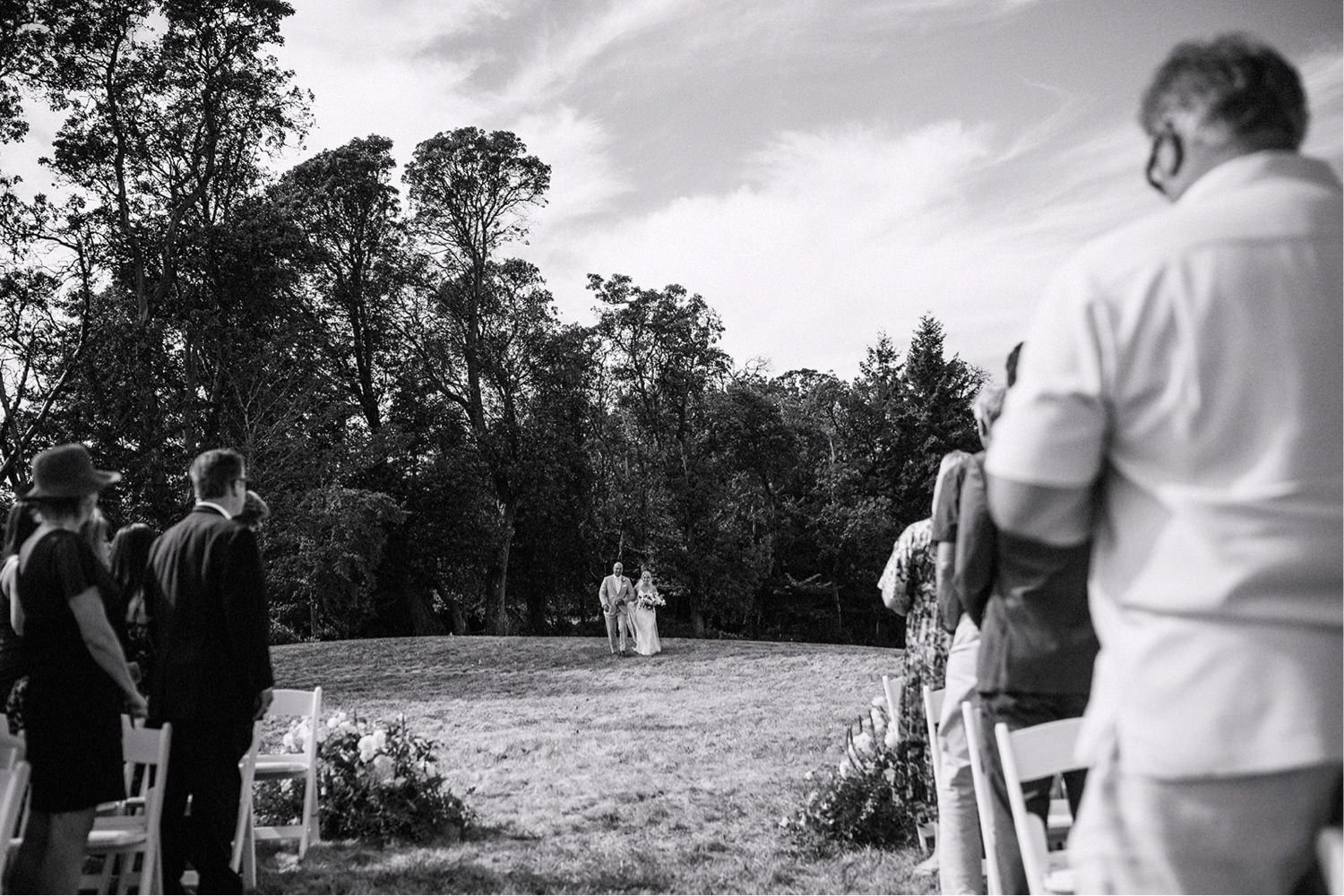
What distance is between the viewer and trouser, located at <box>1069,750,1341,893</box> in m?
1.43

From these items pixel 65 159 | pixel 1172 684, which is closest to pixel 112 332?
pixel 65 159

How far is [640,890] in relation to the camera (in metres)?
5.84

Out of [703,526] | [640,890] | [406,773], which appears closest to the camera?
[640,890]

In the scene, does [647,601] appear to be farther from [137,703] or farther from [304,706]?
[137,703]

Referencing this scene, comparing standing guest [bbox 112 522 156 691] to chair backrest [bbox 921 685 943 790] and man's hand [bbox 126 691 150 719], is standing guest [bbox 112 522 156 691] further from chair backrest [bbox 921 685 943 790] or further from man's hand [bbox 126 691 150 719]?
chair backrest [bbox 921 685 943 790]

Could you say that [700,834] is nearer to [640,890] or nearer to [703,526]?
[640,890]

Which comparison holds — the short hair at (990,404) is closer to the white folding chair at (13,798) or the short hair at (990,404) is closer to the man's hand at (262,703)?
the man's hand at (262,703)

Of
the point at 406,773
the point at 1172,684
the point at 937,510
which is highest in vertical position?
the point at 937,510

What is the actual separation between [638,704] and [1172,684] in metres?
13.6

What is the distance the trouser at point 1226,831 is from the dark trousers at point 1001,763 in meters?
2.02

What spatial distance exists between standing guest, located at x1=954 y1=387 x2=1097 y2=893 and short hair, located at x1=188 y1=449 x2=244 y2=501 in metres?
3.37

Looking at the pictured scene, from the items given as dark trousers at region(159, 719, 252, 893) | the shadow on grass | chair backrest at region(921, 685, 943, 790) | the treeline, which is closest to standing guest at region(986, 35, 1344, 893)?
chair backrest at region(921, 685, 943, 790)

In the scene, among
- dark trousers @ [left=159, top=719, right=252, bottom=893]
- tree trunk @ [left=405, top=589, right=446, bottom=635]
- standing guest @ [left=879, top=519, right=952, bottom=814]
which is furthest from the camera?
tree trunk @ [left=405, top=589, right=446, bottom=635]

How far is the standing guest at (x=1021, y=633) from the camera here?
3.43 m
